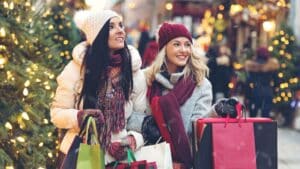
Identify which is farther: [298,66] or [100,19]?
[298,66]

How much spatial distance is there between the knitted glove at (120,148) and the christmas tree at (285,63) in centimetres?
1138

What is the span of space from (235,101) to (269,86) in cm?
920

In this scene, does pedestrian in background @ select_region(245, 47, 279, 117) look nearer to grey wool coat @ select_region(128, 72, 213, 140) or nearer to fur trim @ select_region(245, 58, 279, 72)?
fur trim @ select_region(245, 58, 279, 72)

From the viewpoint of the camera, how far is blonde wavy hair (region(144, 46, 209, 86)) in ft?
15.5

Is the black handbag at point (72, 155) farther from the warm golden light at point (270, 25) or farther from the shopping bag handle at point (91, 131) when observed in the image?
the warm golden light at point (270, 25)

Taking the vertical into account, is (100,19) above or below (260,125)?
above

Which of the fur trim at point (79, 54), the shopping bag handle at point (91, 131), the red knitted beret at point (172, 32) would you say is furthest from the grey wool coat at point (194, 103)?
the shopping bag handle at point (91, 131)

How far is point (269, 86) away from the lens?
13.3 metres

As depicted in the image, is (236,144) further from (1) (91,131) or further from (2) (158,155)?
(1) (91,131)

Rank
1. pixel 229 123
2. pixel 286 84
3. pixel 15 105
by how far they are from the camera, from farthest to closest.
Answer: pixel 286 84, pixel 15 105, pixel 229 123

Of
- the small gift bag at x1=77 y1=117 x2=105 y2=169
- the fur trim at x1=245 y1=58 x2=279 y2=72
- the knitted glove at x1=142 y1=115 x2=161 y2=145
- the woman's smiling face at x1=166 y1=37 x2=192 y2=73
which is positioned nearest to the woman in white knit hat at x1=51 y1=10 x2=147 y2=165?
the knitted glove at x1=142 y1=115 x2=161 y2=145

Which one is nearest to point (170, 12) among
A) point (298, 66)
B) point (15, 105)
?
point (298, 66)

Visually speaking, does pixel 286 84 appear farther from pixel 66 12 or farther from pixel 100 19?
pixel 100 19

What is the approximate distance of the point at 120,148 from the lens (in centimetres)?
412
